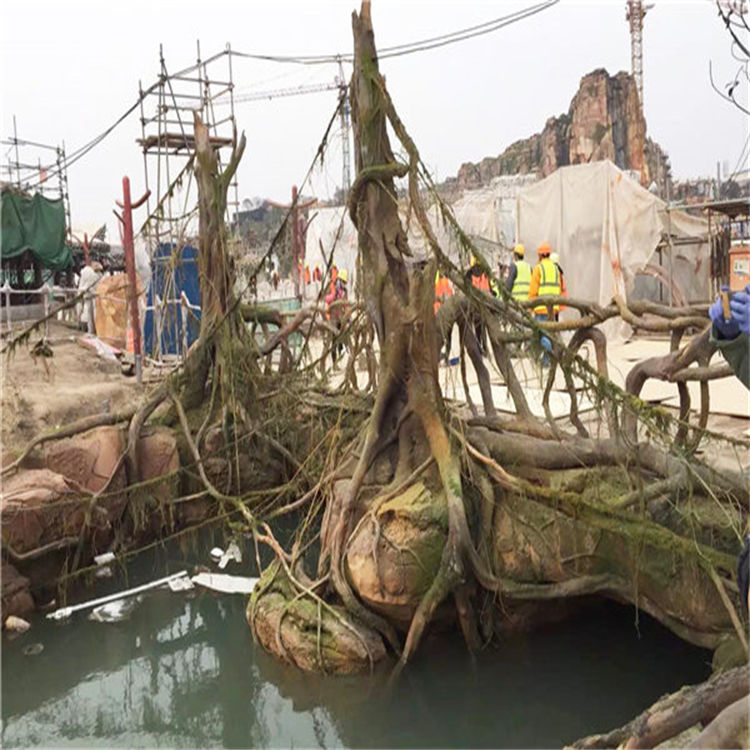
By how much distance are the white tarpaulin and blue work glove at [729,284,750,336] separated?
33.5 feet

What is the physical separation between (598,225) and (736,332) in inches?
446

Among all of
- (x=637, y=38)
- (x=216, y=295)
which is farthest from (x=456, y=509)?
(x=637, y=38)

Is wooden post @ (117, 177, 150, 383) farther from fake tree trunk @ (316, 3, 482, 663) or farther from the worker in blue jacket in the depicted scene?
the worker in blue jacket

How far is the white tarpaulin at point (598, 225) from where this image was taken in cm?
1341

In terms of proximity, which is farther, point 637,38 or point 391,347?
point 637,38

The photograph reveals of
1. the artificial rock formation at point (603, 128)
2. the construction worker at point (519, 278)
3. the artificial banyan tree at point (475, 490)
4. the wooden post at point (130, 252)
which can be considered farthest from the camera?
the artificial rock formation at point (603, 128)

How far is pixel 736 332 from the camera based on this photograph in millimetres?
2883

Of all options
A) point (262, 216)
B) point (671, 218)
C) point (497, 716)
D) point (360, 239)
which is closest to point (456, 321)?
point (360, 239)

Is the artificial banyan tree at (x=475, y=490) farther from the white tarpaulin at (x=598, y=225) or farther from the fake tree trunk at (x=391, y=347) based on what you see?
the white tarpaulin at (x=598, y=225)

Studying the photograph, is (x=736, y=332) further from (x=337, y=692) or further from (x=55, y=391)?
(x=55, y=391)

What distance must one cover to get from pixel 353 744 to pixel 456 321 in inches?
114

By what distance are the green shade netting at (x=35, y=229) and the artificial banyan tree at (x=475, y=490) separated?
40.8 ft

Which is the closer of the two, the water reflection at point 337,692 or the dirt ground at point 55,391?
the water reflection at point 337,692

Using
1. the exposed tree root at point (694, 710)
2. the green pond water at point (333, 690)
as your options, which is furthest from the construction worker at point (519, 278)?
the exposed tree root at point (694, 710)
